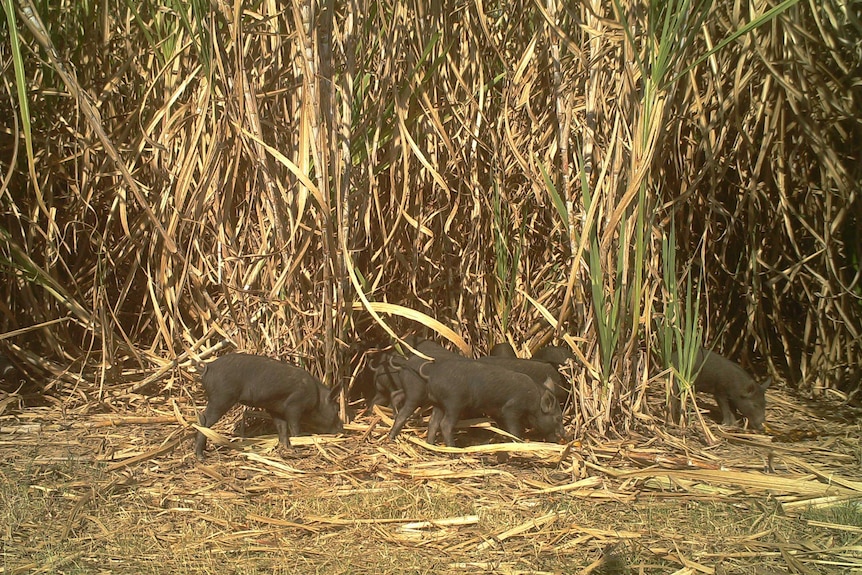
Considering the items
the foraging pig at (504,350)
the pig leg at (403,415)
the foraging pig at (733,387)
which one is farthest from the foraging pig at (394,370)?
the foraging pig at (733,387)

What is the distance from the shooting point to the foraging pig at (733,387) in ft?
11.9

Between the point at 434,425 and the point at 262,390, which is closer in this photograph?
the point at 262,390

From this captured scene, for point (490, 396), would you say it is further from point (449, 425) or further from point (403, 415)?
point (403, 415)

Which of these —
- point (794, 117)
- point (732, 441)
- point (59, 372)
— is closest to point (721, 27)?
point (794, 117)

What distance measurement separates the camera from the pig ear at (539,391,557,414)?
327cm

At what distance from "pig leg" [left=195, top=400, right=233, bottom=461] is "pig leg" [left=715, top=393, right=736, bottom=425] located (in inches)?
80.8

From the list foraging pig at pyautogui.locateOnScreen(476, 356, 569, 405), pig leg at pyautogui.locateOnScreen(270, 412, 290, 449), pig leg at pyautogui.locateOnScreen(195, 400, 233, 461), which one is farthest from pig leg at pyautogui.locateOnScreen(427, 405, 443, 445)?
pig leg at pyautogui.locateOnScreen(195, 400, 233, 461)

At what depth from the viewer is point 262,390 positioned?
312cm

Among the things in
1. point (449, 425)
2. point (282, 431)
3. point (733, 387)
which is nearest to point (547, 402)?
point (449, 425)

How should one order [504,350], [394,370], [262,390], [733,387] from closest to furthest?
[262,390]
[394,370]
[733,387]
[504,350]

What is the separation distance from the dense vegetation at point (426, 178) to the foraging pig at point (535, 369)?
218mm

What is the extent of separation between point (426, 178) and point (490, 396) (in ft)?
3.82

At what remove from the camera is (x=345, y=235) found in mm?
3223

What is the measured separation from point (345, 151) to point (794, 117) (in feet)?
7.07
